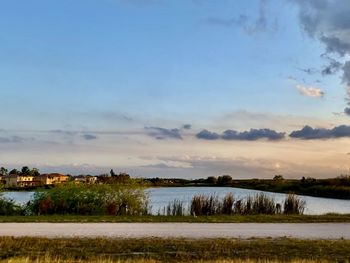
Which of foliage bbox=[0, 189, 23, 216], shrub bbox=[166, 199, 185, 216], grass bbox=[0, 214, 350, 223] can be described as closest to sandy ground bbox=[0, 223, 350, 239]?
grass bbox=[0, 214, 350, 223]

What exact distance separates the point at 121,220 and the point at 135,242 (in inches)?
460

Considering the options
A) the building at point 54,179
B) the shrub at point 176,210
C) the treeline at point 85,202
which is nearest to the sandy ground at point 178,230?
the shrub at point 176,210

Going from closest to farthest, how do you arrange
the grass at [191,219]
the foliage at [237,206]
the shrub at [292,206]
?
the grass at [191,219] < the foliage at [237,206] < the shrub at [292,206]

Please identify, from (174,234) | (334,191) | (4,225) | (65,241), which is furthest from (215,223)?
(334,191)

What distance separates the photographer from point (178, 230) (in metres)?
26.2

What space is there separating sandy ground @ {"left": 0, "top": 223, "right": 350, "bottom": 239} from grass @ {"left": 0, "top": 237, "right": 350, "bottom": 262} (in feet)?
7.76

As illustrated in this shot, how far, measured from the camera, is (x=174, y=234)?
23984 millimetres

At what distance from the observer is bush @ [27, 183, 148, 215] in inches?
1438

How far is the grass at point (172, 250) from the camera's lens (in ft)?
55.0

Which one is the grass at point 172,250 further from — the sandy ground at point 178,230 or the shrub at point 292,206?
the shrub at point 292,206

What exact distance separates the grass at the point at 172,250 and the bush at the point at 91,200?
15546mm

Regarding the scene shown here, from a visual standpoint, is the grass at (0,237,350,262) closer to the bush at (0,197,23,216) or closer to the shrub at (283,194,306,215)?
the bush at (0,197,23,216)

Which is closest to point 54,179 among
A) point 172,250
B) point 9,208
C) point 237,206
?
point 9,208

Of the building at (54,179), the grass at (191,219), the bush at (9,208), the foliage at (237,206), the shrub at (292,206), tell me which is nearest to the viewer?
the grass at (191,219)
